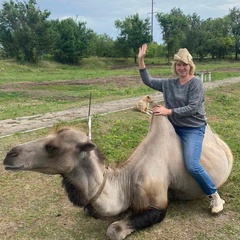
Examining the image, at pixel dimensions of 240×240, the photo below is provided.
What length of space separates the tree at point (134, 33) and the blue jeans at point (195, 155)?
48.1m

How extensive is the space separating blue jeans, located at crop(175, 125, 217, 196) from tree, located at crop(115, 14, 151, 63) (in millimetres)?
48088

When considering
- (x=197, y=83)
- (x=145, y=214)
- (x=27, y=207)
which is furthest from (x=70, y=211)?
(x=197, y=83)

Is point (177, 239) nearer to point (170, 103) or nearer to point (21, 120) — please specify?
point (170, 103)

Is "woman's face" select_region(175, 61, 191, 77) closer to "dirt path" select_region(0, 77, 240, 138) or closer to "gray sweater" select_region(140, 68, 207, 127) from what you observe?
"gray sweater" select_region(140, 68, 207, 127)

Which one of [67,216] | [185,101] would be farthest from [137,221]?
[185,101]

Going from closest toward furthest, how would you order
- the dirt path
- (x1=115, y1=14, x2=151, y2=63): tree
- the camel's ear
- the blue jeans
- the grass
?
1. the camel's ear
2. the grass
3. the blue jeans
4. the dirt path
5. (x1=115, y1=14, x2=151, y2=63): tree

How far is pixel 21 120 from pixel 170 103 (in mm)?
6013

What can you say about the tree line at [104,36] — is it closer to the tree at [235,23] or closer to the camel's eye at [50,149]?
the tree at [235,23]

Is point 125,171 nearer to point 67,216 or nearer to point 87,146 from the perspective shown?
point 87,146

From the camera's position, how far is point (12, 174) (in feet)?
17.6

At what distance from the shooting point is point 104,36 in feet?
198

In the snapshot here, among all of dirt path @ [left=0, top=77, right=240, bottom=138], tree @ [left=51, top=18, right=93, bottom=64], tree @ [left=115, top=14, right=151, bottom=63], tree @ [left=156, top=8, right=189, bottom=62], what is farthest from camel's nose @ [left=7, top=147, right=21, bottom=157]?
tree @ [left=156, top=8, right=189, bottom=62]

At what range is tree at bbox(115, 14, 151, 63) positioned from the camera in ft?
170

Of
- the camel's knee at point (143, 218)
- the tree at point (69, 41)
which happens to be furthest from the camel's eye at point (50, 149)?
the tree at point (69, 41)
